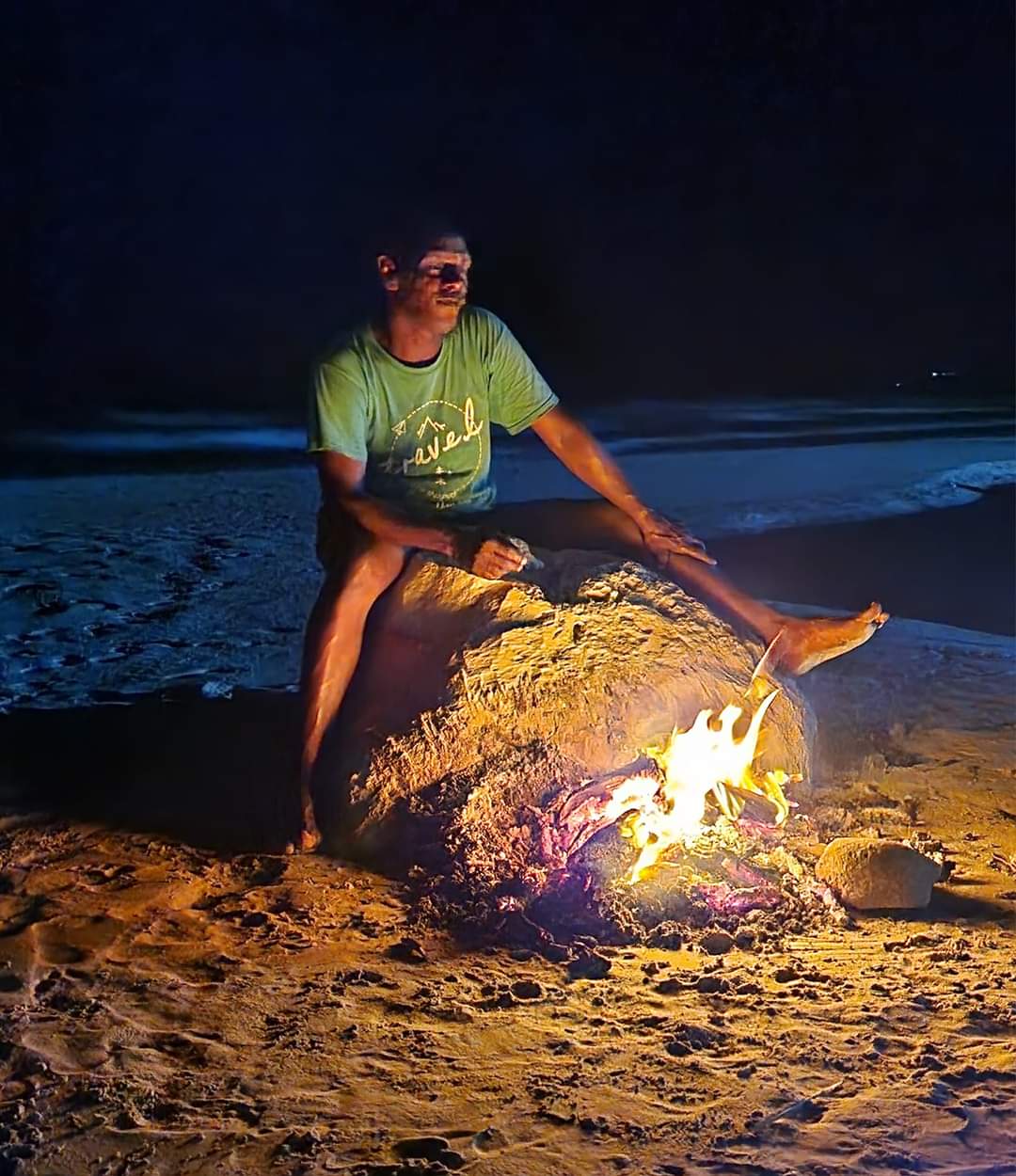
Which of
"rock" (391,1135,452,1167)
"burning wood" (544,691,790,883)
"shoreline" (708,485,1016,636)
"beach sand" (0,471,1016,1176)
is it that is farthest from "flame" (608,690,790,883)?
"shoreline" (708,485,1016,636)

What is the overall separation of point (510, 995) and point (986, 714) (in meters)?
2.80

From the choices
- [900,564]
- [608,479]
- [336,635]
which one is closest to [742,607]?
[608,479]

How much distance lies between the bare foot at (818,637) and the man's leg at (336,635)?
120cm

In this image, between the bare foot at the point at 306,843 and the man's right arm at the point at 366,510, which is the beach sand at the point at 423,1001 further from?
the man's right arm at the point at 366,510

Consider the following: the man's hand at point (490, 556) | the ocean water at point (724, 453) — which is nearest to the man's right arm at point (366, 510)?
the man's hand at point (490, 556)

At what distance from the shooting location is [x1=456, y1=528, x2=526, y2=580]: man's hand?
379 cm

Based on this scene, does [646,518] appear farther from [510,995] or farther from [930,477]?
[930,477]

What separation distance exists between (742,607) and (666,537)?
1.06 feet

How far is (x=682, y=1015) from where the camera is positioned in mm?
3131

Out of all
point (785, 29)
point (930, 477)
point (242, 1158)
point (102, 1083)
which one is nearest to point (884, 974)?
point (242, 1158)

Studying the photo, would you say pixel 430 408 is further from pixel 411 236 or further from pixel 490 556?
pixel 490 556

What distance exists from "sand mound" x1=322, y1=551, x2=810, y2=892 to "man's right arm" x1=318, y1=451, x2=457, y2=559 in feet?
1.06

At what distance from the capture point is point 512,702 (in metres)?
4.10

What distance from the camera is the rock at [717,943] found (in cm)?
346
